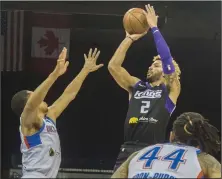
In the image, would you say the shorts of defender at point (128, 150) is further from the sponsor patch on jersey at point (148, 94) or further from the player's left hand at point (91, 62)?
the player's left hand at point (91, 62)

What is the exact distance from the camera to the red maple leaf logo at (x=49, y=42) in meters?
8.85

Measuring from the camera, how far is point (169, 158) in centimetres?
331

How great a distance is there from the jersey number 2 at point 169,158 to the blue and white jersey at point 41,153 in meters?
1.25

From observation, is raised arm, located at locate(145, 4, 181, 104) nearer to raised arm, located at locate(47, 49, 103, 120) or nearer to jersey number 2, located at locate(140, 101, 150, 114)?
jersey number 2, located at locate(140, 101, 150, 114)

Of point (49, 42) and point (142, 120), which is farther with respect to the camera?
point (49, 42)

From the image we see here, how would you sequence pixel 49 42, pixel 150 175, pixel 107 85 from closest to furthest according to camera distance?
pixel 150 175 → pixel 49 42 → pixel 107 85

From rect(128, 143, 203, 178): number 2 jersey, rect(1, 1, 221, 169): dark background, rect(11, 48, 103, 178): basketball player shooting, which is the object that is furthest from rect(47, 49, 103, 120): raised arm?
rect(1, 1, 221, 169): dark background

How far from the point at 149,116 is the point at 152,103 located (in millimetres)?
142

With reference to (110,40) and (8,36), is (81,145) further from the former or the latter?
(8,36)

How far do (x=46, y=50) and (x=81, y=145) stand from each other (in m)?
2.49

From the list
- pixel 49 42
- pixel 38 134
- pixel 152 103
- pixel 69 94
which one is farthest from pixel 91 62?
pixel 49 42

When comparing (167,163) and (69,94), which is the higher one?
(69,94)

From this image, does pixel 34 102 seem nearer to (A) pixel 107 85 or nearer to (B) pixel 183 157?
(B) pixel 183 157

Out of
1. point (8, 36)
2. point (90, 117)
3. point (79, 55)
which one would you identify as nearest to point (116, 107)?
point (90, 117)
